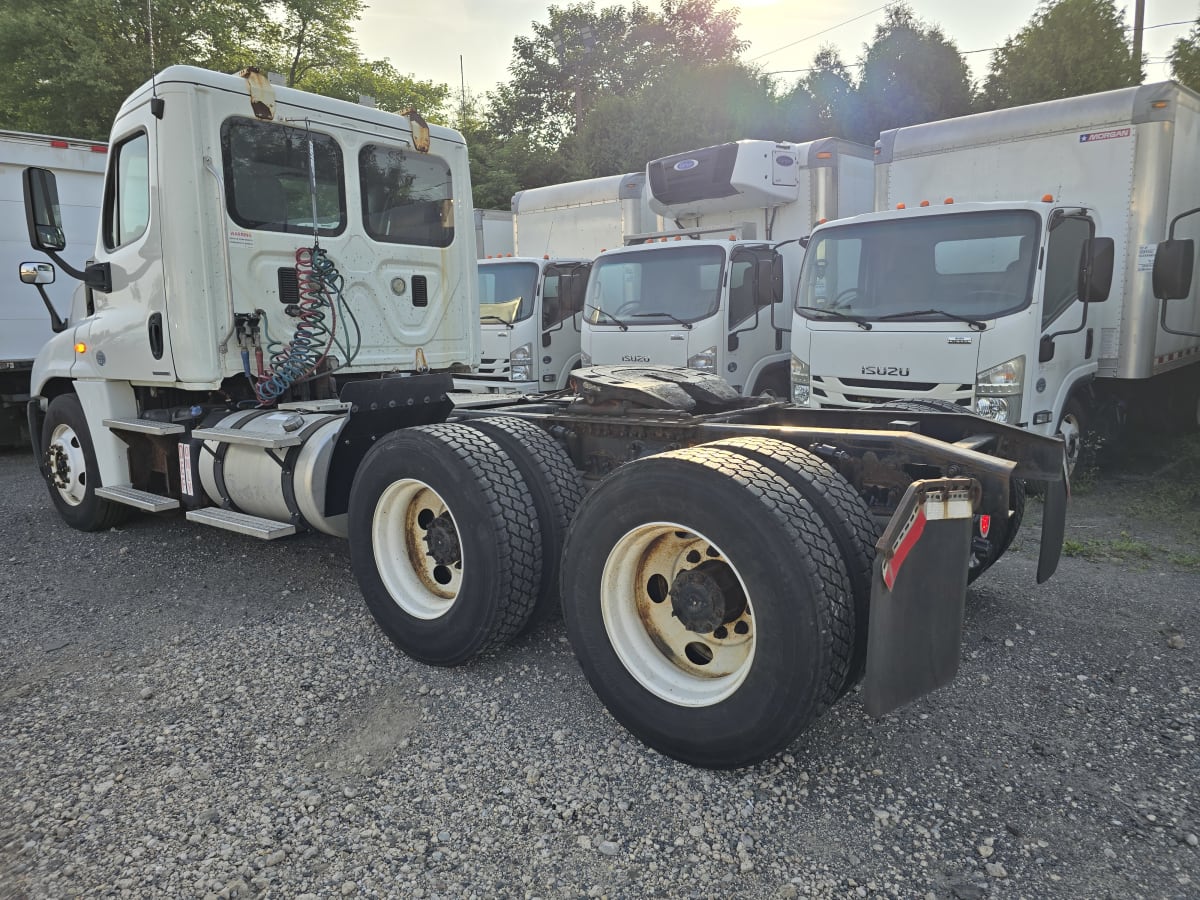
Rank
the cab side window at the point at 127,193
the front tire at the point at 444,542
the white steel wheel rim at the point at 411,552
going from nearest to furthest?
the front tire at the point at 444,542, the white steel wheel rim at the point at 411,552, the cab side window at the point at 127,193

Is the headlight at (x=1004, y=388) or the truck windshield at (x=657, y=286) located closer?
the headlight at (x=1004, y=388)

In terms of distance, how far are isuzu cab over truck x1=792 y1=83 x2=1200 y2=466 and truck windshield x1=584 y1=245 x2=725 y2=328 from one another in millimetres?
1598

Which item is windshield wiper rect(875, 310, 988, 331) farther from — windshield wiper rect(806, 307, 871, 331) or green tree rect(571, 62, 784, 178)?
green tree rect(571, 62, 784, 178)

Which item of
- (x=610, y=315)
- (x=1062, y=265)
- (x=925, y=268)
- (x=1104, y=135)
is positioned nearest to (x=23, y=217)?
(x=610, y=315)

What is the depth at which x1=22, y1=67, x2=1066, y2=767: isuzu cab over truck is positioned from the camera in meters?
2.69

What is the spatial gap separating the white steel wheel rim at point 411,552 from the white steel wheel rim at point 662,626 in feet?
3.38

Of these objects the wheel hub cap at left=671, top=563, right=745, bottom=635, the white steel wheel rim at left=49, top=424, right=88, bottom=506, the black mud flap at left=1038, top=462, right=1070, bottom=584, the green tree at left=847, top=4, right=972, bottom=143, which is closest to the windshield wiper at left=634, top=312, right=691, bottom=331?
the white steel wheel rim at left=49, top=424, right=88, bottom=506

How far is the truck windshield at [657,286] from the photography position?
28.2ft

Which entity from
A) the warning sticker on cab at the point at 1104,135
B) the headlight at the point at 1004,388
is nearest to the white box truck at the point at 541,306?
the warning sticker on cab at the point at 1104,135

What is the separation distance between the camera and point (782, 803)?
9.00 feet

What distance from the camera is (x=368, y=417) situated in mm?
4602

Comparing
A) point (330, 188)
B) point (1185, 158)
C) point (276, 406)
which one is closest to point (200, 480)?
point (276, 406)

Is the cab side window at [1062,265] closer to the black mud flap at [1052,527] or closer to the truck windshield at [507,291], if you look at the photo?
the black mud flap at [1052,527]

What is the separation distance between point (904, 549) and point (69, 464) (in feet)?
20.1
